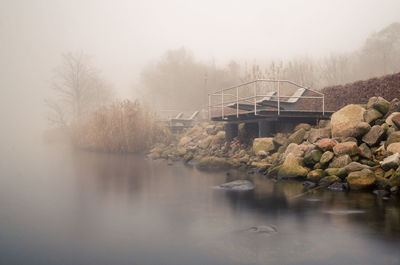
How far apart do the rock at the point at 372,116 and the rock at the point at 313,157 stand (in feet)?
8.52

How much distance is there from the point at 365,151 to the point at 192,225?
20.6ft

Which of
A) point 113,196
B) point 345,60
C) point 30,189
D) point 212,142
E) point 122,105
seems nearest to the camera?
point 113,196

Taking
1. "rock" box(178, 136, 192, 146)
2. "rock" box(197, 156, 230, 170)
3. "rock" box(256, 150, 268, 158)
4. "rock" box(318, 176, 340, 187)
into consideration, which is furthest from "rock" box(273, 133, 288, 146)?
"rock" box(178, 136, 192, 146)

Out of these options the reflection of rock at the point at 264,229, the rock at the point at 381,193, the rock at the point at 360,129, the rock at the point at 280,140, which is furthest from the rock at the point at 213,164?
the reflection of rock at the point at 264,229

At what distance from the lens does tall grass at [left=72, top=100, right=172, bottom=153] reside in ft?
70.6

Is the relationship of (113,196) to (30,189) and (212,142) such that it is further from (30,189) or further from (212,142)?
(212,142)

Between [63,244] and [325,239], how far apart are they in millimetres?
3852

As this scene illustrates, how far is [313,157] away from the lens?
10039mm

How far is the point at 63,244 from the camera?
5.00m

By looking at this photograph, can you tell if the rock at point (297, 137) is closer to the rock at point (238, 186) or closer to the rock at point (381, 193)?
the rock at point (238, 186)

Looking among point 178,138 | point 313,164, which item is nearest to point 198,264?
point 313,164

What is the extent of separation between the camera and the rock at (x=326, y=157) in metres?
9.65

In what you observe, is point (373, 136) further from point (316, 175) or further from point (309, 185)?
point (309, 185)

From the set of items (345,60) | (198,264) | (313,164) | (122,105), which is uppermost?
(345,60)
